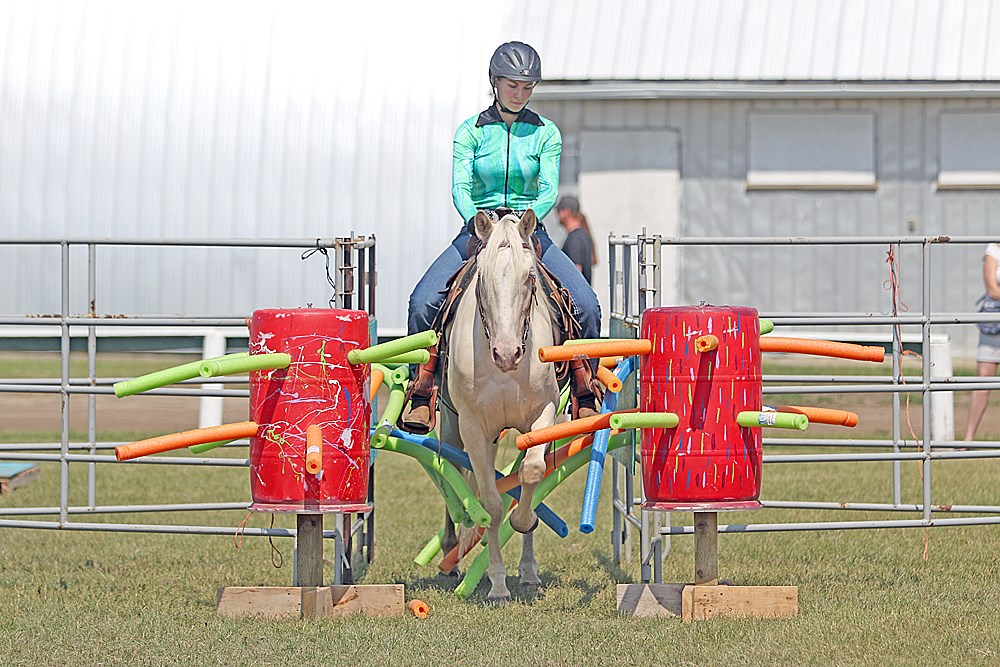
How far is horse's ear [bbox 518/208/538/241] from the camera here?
7.71 m

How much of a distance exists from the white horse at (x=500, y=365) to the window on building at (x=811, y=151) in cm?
1466

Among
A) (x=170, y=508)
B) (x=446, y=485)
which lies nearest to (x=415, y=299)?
(x=446, y=485)

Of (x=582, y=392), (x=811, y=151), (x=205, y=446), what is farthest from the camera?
(x=811, y=151)

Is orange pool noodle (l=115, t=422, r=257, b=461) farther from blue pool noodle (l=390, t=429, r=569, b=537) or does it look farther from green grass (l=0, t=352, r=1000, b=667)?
blue pool noodle (l=390, t=429, r=569, b=537)

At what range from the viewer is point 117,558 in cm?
987

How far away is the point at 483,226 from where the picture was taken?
25.4ft

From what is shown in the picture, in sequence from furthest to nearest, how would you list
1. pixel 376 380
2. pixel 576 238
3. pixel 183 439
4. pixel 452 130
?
pixel 452 130 → pixel 576 238 → pixel 376 380 → pixel 183 439

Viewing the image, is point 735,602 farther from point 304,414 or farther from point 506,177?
point 506,177

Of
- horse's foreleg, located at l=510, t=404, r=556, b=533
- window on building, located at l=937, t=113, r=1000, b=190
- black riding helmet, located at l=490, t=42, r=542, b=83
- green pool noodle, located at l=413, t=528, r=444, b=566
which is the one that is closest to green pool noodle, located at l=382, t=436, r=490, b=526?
horse's foreleg, located at l=510, t=404, r=556, b=533

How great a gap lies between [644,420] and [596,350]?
42cm

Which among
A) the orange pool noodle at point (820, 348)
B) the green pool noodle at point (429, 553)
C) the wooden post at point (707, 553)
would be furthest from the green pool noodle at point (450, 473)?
the orange pool noodle at point (820, 348)

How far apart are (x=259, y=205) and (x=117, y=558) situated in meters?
12.3

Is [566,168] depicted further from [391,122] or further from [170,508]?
[170,508]

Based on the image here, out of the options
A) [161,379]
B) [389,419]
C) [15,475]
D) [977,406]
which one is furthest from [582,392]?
[977,406]
